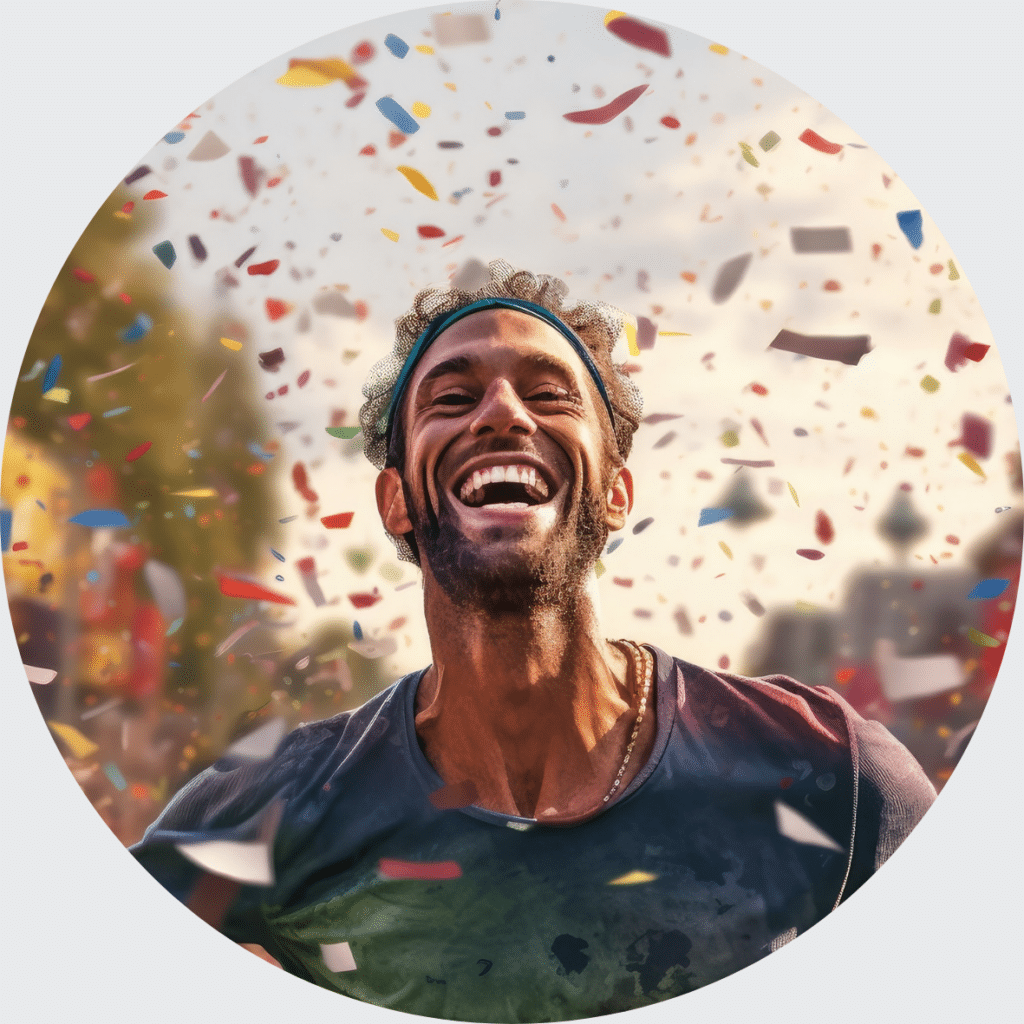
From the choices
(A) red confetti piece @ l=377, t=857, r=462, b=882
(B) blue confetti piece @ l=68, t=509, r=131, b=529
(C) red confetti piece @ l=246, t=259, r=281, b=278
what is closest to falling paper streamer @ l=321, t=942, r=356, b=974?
(A) red confetti piece @ l=377, t=857, r=462, b=882

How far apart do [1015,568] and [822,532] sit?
2.54ft

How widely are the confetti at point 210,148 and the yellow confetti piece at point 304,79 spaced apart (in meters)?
0.32

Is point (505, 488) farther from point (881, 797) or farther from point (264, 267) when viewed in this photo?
point (881, 797)

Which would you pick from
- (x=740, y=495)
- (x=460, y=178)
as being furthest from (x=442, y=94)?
(x=740, y=495)

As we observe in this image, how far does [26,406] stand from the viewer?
14.1 ft

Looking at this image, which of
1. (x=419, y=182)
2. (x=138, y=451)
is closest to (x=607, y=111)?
(x=419, y=182)

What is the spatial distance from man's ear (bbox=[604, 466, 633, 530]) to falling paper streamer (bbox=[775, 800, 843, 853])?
1.16m

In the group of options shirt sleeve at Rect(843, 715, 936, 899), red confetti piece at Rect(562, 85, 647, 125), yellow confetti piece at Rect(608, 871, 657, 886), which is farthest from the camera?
red confetti piece at Rect(562, 85, 647, 125)

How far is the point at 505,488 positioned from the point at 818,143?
5.77 feet

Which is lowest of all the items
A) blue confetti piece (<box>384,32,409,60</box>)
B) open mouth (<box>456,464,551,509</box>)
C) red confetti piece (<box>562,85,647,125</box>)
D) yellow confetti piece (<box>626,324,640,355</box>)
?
open mouth (<box>456,464,551,509</box>)

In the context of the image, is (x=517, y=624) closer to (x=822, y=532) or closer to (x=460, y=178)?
(x=822, y=532)

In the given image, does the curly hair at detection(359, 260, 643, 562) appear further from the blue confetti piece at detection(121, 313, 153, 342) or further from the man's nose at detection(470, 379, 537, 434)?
the blue confetti piece at detection(121, 313, 153, 342)

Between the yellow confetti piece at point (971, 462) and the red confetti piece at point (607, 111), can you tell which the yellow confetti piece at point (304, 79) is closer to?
the red confetti piece at point (607, 111)

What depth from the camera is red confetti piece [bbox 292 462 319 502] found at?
4148mm
